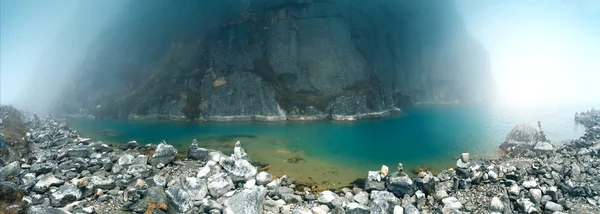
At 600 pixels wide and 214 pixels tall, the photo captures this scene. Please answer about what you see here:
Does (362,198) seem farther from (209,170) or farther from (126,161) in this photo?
(126,161)

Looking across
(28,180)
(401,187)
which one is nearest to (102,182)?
(28,180)

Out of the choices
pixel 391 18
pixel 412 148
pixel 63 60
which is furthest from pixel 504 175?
pixel 63 60

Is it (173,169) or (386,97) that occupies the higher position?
(386,97)

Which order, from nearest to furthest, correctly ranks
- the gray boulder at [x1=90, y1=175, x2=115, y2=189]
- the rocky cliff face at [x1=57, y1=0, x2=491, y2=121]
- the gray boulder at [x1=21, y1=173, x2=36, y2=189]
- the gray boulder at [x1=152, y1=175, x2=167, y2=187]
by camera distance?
the gray boulder at [x1=21, y1=173, x2=36, y2=189] < the gray boulder at [x1=90, y1=175, x2=115, y2=189] < the gray boulder at [x1=152, y1=175, x2=167, y2=187] < the rocky cliff face at [x1=57, y1=0, x2=491, y2=121]

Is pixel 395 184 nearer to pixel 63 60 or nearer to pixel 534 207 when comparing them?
pixel 534 207

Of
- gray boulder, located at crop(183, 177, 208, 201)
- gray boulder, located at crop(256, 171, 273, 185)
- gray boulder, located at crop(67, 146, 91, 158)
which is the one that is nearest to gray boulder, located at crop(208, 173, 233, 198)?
gray boulder, located at crop(183, 177, 208, 201)

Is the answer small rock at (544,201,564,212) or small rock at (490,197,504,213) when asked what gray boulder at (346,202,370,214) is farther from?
small rock at (544,201,564,212)
